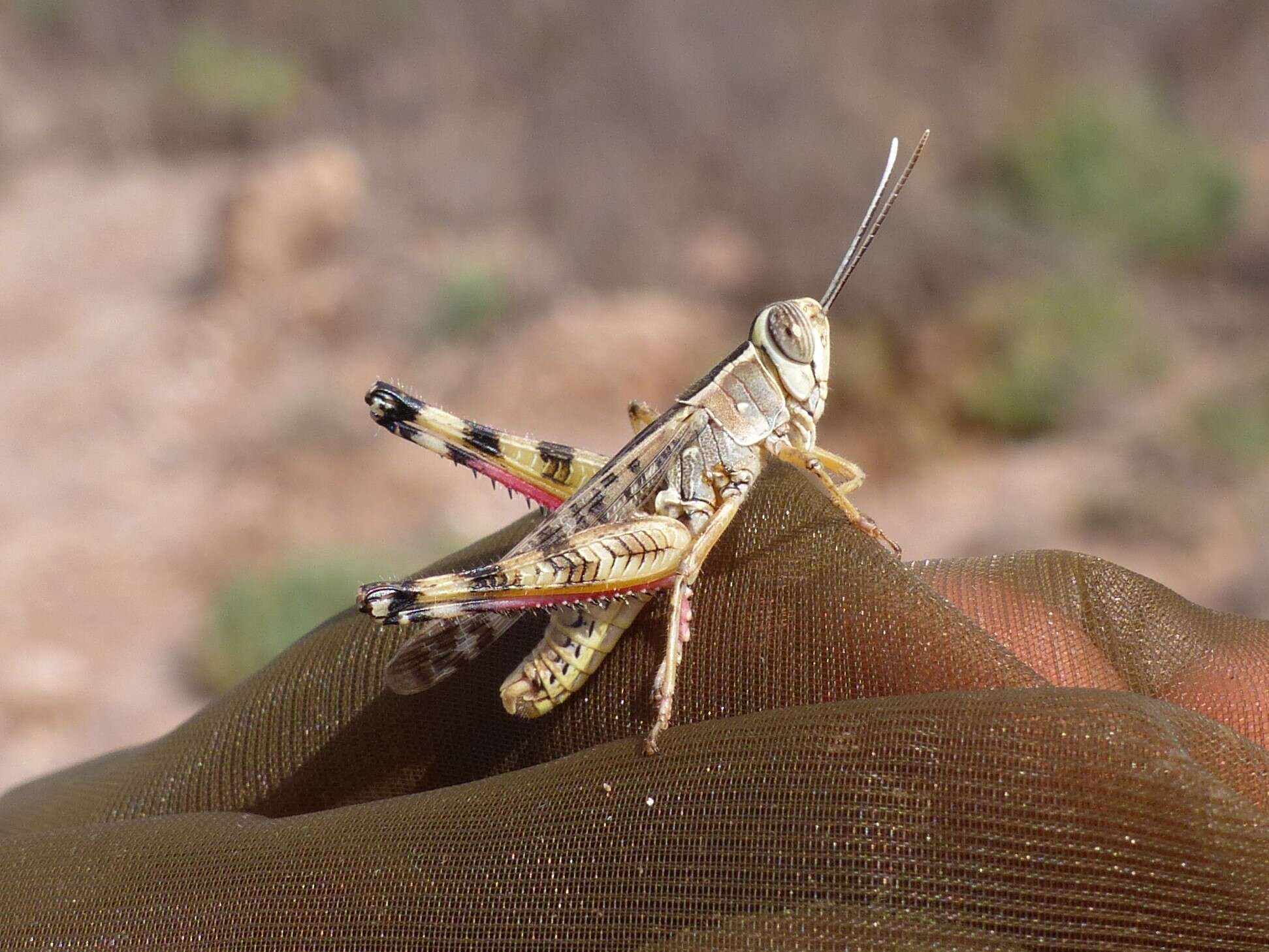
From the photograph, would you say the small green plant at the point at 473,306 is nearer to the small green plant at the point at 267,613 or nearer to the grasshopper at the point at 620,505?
the small green plant at the point at 267,613

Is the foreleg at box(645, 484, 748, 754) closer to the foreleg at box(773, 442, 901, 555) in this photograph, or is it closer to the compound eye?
the foreleg at box(773, 442, 901, 555)

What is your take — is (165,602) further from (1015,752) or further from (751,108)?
(751,108)

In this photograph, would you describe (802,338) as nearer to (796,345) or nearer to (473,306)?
Answer: (796,345)

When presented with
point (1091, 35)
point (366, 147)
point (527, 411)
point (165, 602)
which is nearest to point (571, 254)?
point (527, 411)

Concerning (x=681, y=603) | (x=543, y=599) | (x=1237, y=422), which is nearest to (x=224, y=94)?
(x=1237, y=422)

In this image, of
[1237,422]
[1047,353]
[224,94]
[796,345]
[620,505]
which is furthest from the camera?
[224,94]

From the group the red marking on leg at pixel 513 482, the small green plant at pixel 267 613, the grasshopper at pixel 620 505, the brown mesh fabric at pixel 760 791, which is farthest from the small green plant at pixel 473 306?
the brown mesh fabric at pixel 760 791

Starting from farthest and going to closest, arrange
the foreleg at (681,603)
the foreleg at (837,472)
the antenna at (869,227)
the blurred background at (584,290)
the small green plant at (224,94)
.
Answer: the small green plant at (224,94) < the blurred background at (584,290) < the antenna at (869,227) < the foreleg at (837,472) < the foreleg at (681,603)
